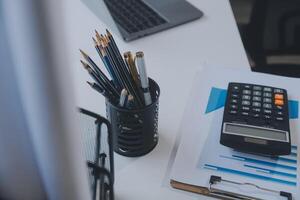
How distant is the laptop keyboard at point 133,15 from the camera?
0.92m

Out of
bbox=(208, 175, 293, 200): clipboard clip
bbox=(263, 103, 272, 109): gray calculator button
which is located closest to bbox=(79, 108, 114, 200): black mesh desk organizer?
bbox=(208, 175, 293, 200): clipboard clip

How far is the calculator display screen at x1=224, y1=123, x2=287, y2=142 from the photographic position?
64cm

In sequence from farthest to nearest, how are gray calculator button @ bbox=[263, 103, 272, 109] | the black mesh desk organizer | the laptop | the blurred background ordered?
the blurred background, the laptop, gray calculator button @ bbox=[263, 103, 272, 109], the black mesh desk organizer

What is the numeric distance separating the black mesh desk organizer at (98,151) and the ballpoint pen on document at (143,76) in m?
0.07

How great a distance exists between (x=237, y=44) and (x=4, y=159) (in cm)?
67

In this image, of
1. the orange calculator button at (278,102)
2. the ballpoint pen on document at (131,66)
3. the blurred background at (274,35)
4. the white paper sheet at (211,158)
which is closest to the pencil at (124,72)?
the ballpoint pen on document at (131,66)

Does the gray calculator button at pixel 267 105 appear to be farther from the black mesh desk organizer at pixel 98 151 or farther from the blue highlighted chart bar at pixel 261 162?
the black mesh desk organizer at pixel 98 151

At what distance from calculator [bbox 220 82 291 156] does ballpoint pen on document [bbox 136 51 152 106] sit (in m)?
0.13

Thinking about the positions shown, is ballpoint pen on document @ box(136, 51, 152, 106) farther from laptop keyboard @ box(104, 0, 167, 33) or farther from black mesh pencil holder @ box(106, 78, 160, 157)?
laptop keyboard @ box(104, 0, 167, 33)

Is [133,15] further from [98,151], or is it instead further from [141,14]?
[98,151]

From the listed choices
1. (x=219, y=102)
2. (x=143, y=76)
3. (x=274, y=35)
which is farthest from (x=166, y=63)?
(x=274, y=35)

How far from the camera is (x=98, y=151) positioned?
1.85ft

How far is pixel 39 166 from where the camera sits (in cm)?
30

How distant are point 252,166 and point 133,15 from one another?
17.6 inches
